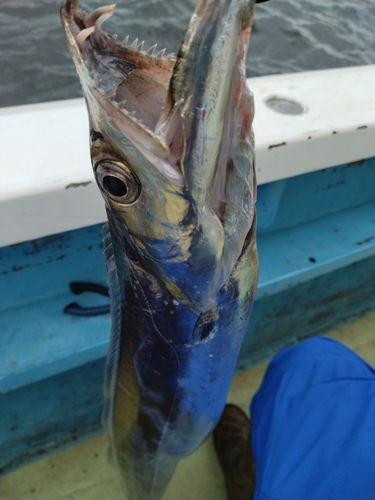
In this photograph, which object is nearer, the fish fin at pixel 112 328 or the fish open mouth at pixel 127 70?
the fish open mouth at pixel 127 70

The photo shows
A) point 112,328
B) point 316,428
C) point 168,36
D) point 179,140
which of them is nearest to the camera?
point 179,140

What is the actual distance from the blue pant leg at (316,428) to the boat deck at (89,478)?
50 cm

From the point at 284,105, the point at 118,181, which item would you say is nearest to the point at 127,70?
the point at 118,181

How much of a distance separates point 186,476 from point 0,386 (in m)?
0.99

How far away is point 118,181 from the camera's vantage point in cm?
80

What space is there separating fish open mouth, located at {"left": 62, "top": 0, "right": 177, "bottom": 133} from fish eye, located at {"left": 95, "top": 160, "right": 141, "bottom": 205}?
118 mm

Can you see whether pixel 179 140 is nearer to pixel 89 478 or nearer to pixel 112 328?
pixel 112 328

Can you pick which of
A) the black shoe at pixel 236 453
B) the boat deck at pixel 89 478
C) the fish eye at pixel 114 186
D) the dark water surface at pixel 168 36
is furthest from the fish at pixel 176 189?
the dark water surface at pixel 168 36

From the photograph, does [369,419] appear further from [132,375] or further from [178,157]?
[178,157]

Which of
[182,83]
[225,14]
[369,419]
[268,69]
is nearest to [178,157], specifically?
[182,83]

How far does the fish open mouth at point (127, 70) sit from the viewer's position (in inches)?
31.9

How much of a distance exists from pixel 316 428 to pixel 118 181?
1032 millimetres

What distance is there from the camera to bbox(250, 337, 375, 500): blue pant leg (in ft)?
4.00

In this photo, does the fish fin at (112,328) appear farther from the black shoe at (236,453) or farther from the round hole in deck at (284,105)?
the round hole in deck at (284,105)
